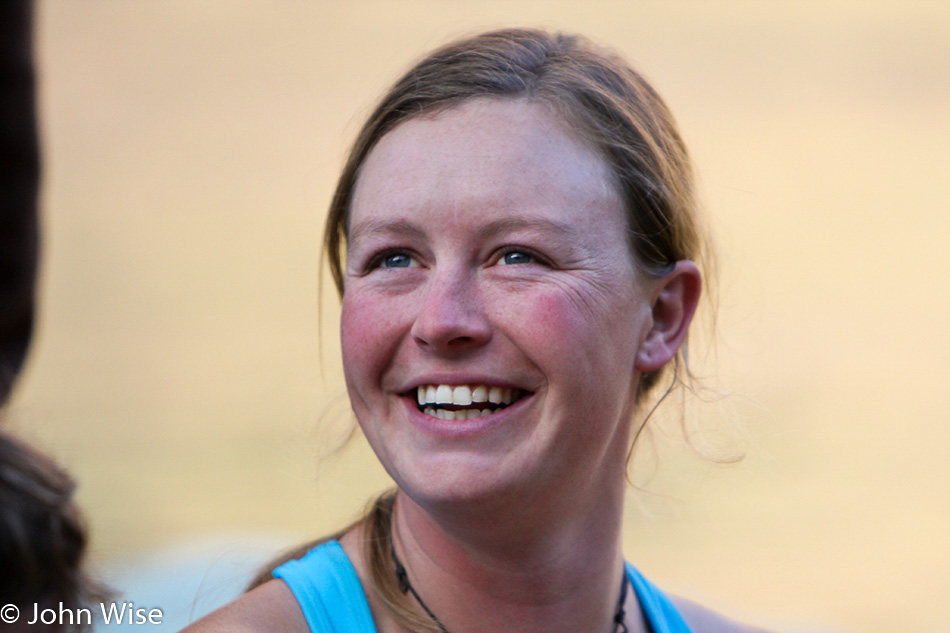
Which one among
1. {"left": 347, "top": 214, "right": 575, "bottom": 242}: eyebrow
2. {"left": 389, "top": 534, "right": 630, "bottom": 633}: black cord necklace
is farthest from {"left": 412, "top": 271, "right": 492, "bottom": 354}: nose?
{"left": 389, "top": 534, "right": 630, "bottom": 633}: black cord necklace

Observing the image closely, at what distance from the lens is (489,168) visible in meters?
1.97

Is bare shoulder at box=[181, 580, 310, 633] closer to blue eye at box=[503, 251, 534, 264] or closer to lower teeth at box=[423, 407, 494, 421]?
lower teeth at box=[423, 407, 494, 421]

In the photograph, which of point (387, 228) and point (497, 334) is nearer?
point (497, 334)

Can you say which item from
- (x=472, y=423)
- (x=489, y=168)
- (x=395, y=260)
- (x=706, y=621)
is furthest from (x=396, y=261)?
(x=706, y=621)

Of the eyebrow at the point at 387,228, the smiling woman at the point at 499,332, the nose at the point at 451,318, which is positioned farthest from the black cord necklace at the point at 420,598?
the eyebrow at the point at 387,228

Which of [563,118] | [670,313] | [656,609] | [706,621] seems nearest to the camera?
[563,118]

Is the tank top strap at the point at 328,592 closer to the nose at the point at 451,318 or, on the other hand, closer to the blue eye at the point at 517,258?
the nose at the point at 451,318

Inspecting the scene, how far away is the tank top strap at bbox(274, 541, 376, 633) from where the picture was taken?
2.04 meters

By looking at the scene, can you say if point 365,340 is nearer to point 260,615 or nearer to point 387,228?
point 387,228

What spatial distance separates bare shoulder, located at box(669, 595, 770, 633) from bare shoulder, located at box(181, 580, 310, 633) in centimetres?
111

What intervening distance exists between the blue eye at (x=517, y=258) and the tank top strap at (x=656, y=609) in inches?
38.9

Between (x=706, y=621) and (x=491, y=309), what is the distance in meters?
1.25

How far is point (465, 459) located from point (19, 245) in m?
0.93

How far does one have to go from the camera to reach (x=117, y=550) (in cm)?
657
